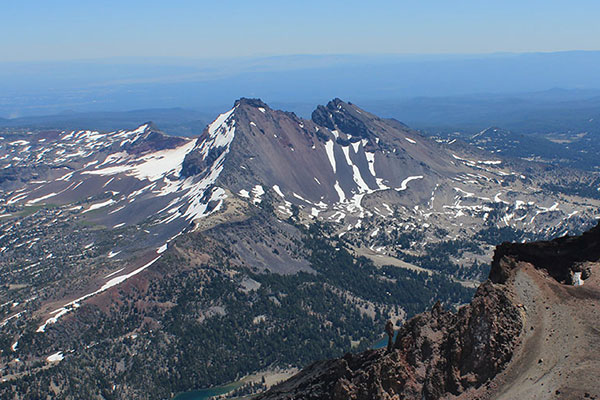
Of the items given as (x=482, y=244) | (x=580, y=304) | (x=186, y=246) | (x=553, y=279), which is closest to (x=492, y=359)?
(x=580, y=304)

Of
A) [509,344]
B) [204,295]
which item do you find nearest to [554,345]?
[509,344]

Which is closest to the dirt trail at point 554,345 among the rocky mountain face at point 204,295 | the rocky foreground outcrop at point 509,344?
the rocky foreground outcrop at point 509,344

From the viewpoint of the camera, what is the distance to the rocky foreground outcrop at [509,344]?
37.3 meters

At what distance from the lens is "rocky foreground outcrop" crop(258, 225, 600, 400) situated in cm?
3734

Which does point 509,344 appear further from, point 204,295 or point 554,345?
point 204,295

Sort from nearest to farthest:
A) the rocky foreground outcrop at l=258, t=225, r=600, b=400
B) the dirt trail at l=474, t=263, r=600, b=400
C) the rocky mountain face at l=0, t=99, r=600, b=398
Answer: the dirt trail at l=474, t=263, r=600, b=400 < the rocky foreground outcrop at l=258, t=225, r=600, b=400 < the rocky mountain face at l=0, t=99, r=600, b=398

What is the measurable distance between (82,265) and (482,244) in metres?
122

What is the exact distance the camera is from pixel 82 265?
168000 mm

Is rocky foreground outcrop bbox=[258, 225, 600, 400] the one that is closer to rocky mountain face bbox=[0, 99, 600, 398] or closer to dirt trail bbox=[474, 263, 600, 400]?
dirt trail bbox=[474, 263, 600, 400]

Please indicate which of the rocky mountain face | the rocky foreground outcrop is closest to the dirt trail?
the rocky foreground outcrop

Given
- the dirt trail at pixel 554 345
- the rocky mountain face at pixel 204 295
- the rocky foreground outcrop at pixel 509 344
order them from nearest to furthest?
the dirt trail at pixel 554 345, the rocky foreground outcrop at pixel 509 344, the rocky mountain face at pixel 204 295

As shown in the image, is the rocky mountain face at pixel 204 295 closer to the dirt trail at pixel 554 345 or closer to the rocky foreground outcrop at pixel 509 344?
the rocky foreground outcrop at pixel 509 344

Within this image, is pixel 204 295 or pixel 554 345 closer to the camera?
pixel 554 345

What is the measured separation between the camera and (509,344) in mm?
40375
